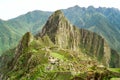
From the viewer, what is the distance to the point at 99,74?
5731cm

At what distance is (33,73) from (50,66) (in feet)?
35.2

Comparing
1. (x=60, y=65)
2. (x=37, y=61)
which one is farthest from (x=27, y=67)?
(x=60, y=65)

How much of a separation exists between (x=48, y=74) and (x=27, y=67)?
28861 mm

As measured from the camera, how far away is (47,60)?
631 ft

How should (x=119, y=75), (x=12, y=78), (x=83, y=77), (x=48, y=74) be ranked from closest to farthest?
(x=119, y=75), (x=83, y=77), (x=48, y=74), (x=12, y=78)

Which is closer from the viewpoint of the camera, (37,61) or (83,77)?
(83,77)

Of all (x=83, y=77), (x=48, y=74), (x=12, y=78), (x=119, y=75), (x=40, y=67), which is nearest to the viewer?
(x=119, y=75)

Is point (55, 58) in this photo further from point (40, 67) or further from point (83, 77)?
point (83, 77)

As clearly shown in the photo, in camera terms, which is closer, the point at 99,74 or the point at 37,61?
the point at 99,74

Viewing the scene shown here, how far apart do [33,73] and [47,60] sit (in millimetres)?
15107

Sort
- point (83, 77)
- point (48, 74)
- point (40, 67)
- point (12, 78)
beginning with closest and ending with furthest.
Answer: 1. point (83, 77)
2. point (48, 74)
3. point (40, 67)
4. point (12, 78)

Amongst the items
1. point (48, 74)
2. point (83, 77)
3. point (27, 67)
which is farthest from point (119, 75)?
point (27, 67)

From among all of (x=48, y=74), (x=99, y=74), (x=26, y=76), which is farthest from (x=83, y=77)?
(x=26, y=76)

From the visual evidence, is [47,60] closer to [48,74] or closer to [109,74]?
[48,74]
